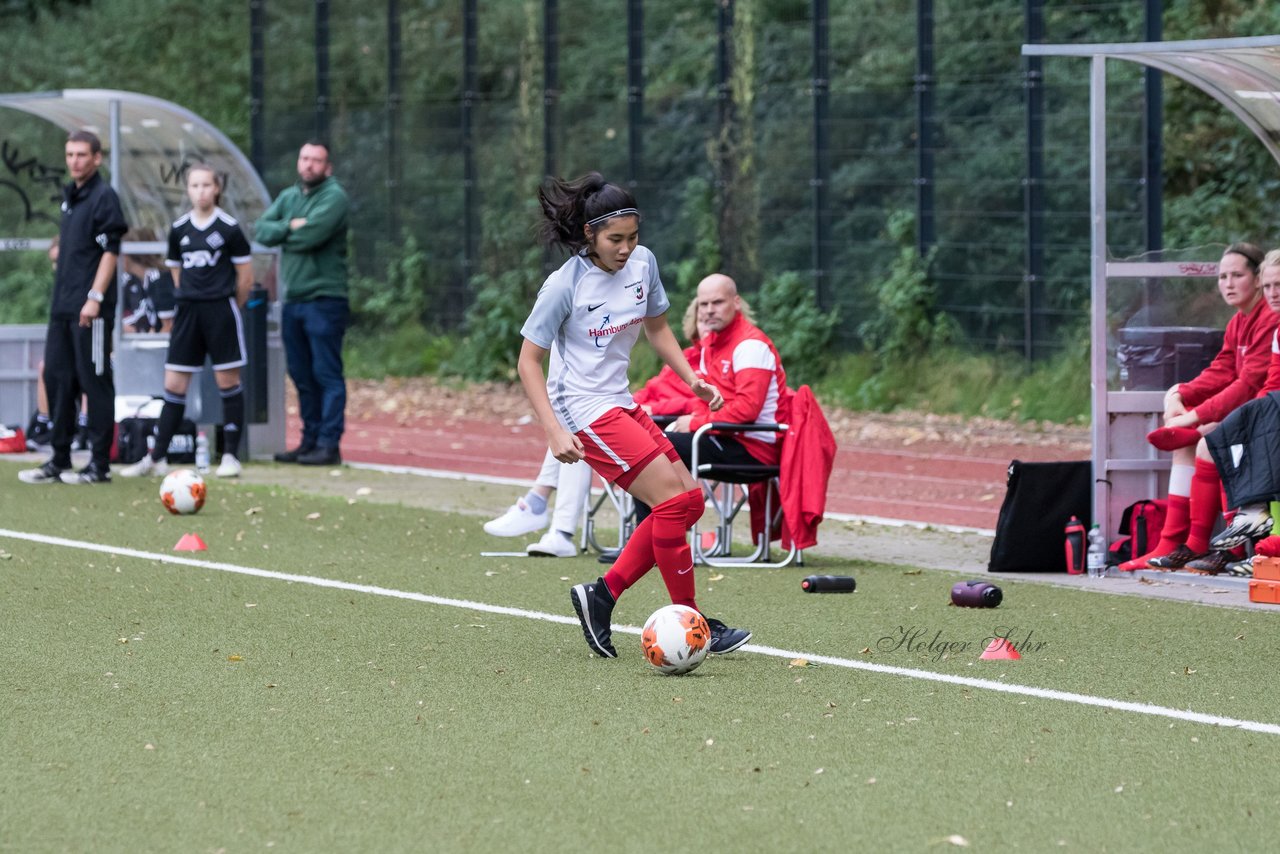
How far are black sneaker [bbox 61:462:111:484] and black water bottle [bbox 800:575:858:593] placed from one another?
5.62 m

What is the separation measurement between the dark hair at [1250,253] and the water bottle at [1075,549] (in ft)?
4.74

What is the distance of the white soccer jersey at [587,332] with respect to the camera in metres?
7.11

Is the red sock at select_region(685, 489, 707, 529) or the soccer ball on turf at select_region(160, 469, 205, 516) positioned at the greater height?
the red sock at select_region(685, 489, 707, 529)

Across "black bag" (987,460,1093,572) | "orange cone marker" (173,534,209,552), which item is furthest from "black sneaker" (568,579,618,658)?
"orange cone marker" (173,534,209,552)

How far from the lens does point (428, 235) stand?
2361 cm

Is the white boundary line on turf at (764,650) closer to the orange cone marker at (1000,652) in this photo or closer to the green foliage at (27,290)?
the orange cone marker at (1000,652)

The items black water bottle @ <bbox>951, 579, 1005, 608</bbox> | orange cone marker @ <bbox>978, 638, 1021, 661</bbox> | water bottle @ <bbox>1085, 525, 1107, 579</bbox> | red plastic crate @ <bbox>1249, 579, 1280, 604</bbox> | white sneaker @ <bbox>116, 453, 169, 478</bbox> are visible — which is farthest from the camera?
white sneaker @ <bbox>116, 453, 169, 478</bbox>

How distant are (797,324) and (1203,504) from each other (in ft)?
34.9

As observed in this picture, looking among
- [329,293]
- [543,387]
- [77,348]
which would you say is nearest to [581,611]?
[543,387]

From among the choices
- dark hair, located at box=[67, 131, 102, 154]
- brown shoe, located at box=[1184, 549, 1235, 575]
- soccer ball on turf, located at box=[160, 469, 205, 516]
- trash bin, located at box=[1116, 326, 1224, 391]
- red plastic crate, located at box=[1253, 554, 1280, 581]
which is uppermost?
dark hair, located at box=[67, 131, 102, 154]

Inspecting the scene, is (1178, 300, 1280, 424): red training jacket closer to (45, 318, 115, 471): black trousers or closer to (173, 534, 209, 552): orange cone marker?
(173, 534, 209, 552): orange cone marker

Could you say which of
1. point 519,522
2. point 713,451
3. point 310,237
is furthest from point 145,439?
point 713,451

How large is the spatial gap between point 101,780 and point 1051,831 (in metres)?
2.49

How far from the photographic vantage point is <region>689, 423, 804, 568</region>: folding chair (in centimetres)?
951
